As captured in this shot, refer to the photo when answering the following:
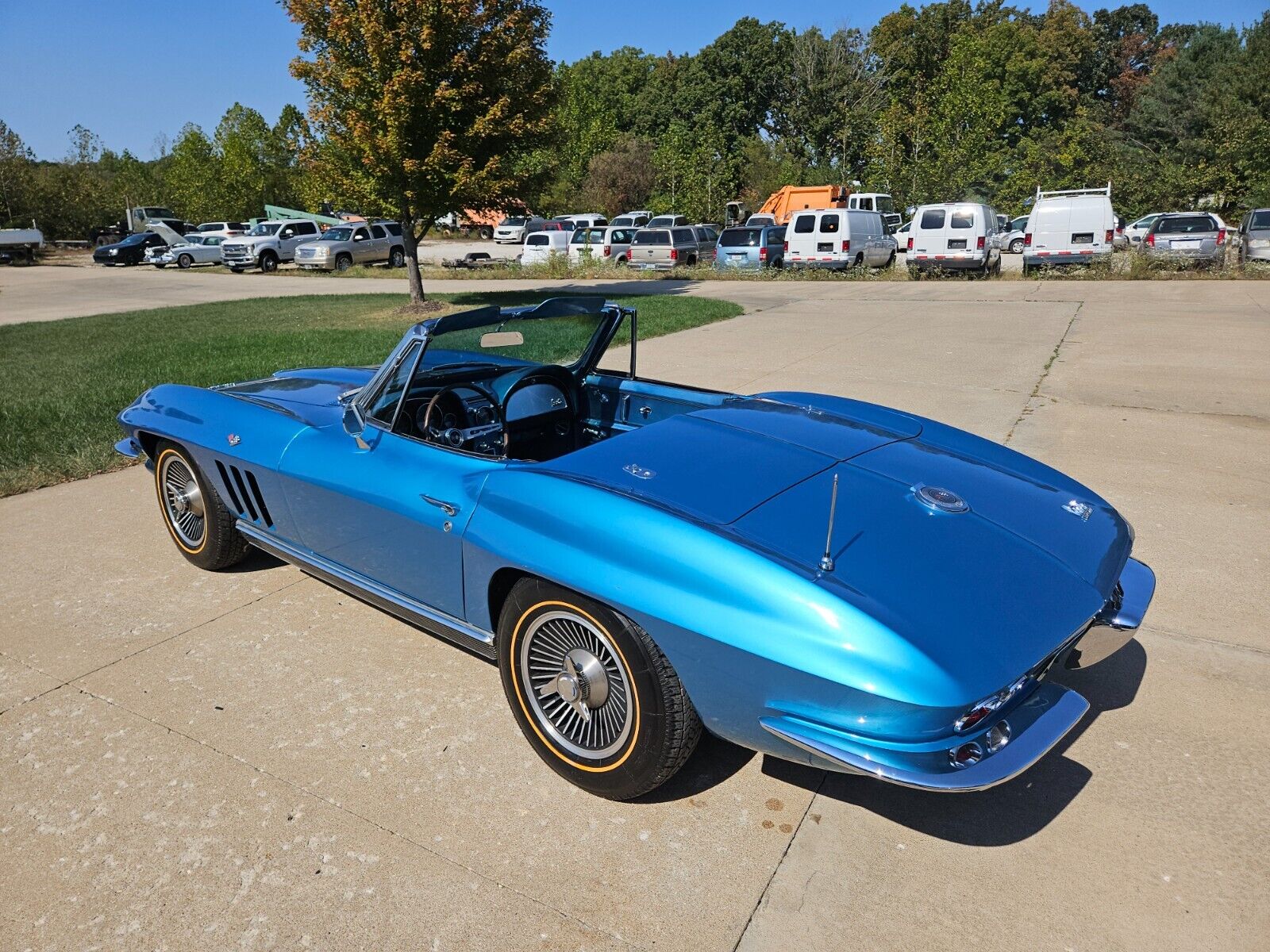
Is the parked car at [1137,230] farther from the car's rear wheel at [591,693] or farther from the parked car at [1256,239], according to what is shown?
the car's rear wheel at [591,693]

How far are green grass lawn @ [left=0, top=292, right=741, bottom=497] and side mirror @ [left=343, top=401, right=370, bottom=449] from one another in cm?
380

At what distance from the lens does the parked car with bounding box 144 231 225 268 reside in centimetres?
3356

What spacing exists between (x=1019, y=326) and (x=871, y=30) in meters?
59.5

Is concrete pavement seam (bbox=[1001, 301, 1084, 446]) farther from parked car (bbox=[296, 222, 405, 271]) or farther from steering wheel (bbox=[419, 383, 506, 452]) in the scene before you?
parked car (bbox=[296, 222, 405, 271])

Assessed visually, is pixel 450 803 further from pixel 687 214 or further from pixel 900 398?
pixel 687 214

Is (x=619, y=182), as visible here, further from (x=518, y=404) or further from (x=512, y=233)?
(x=518, y=404)

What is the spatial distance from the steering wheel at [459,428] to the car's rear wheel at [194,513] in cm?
131

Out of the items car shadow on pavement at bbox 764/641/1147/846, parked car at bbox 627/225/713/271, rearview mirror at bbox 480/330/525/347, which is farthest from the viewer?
parked car at bbox 627/225/713/271

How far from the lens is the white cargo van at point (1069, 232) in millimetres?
20047

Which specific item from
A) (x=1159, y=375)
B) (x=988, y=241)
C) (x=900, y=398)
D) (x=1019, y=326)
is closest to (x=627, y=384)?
(x=900, y=398)

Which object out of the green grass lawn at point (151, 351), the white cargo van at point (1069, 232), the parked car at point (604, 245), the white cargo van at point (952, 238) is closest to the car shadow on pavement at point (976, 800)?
the green grass lawn at point (151, 351)

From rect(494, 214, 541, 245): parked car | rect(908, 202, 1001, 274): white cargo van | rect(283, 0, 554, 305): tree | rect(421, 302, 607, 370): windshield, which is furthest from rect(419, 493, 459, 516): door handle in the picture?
rect(494, 214, 541, 245): parked car

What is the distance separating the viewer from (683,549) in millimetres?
2318

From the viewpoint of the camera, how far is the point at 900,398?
7.75 m
